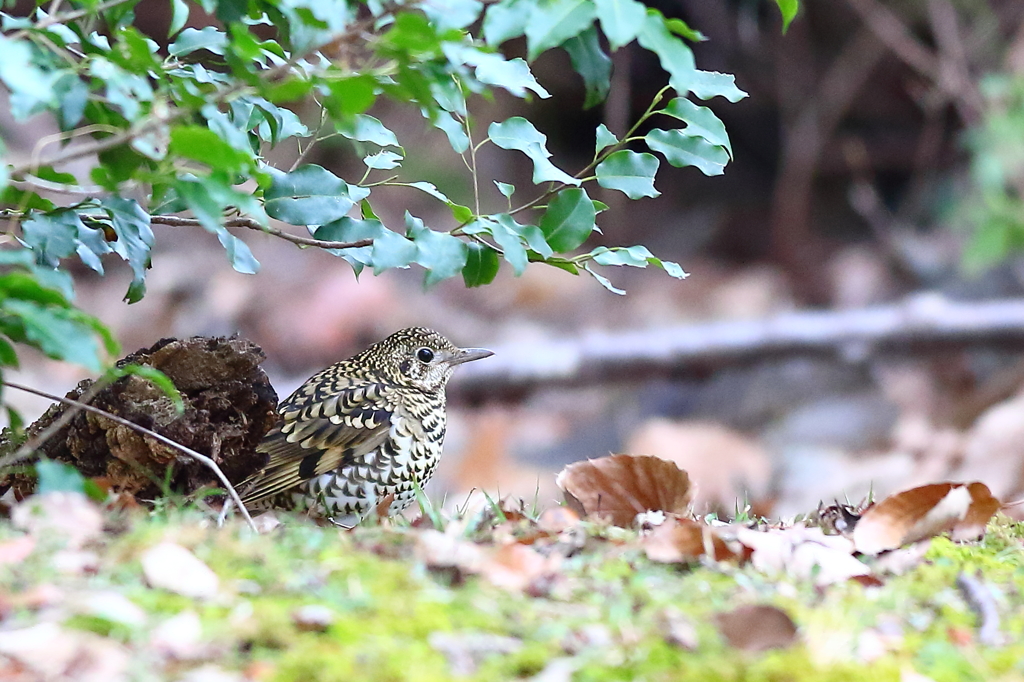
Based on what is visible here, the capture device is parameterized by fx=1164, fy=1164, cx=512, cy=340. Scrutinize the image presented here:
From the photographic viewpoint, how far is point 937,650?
196 centimetres

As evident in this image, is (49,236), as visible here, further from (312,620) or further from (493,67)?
(312,620)

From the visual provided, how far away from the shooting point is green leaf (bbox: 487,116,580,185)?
271 cm

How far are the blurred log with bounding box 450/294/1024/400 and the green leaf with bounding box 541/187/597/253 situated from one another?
464 centimetres

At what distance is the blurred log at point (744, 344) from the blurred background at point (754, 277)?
0.18 feet

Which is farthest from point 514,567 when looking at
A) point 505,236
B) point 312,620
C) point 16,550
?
point 16,550

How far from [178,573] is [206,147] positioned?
2.41 feet

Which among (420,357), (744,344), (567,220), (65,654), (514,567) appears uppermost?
(744,344)

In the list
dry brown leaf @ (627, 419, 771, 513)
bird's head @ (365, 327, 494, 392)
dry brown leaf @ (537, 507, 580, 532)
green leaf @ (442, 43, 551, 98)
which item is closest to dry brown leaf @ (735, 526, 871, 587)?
dry brown leaf @ (537, 507, 580, 532)

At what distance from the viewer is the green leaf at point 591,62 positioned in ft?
→ 7.66

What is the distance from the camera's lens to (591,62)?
2348mm

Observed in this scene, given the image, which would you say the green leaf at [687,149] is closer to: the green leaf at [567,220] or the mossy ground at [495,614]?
the green leaf at [567,220]

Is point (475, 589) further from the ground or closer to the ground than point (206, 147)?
closer to the ground

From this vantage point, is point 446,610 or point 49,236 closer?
point 446,610

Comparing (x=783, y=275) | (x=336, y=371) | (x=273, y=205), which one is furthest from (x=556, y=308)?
(x=273, y=205)
